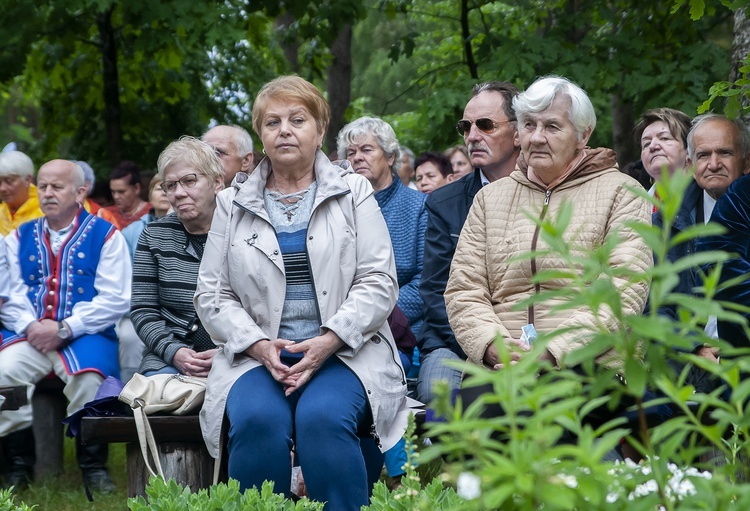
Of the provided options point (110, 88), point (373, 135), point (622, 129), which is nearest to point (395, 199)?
point (373, 135)

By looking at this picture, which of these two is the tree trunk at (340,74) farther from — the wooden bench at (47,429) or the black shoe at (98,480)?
the black shoe at (98,480)

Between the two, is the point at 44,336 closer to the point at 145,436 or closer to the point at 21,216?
the point at 21,216

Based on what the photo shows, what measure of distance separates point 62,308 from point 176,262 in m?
1.40

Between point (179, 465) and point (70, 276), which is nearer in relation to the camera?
point (179, 465)

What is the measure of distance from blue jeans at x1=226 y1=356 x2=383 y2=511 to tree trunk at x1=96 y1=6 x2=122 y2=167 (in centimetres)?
685

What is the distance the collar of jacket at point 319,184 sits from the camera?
4711mm

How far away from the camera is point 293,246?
4652mm

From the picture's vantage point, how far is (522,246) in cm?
466

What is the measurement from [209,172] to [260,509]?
2794mm

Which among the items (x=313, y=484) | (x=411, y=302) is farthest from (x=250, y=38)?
(x=313, y=484)

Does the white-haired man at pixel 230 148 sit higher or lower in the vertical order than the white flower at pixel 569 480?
higher

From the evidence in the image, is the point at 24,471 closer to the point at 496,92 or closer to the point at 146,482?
the point at 146,482

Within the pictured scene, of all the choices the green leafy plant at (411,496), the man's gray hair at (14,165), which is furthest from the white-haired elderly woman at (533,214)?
the man's gray hair at (14,165)

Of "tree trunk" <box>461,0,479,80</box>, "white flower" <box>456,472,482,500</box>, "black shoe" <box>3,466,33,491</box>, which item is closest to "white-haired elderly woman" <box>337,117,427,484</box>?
"tree trunk" <box>461,0,479,80</box>
